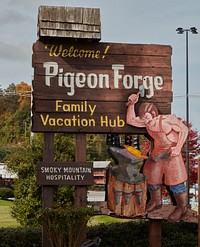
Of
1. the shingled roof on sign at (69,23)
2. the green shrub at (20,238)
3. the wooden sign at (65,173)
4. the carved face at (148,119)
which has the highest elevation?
the shingled roof on sign at (69,23)

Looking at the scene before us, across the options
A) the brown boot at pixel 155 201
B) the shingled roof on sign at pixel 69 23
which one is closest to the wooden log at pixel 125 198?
the brown boot at pixel 155 201

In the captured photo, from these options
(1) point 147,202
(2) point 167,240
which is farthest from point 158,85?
(2) point 167,240

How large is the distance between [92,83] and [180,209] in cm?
375

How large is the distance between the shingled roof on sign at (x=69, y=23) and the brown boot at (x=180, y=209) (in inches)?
171

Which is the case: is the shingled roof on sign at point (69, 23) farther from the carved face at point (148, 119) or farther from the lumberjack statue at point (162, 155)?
the carved face at point (148, 119)

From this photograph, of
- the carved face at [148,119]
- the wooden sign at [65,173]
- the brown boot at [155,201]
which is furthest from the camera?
the carved face at [148,119]

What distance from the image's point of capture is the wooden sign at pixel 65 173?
1214 cm

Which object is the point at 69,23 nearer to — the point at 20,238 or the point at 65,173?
the point at 65,173

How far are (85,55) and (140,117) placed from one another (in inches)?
79.6

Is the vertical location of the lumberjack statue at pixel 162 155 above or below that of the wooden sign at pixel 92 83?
below

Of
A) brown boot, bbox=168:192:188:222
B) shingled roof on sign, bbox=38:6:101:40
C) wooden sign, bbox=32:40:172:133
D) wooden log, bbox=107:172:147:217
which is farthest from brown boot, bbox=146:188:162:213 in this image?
shingled roof on sign, bbox=38:6:101:40

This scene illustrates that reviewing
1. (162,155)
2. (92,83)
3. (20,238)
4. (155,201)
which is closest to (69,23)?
(92,83)

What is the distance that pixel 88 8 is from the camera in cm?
1264

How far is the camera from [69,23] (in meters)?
12.5
